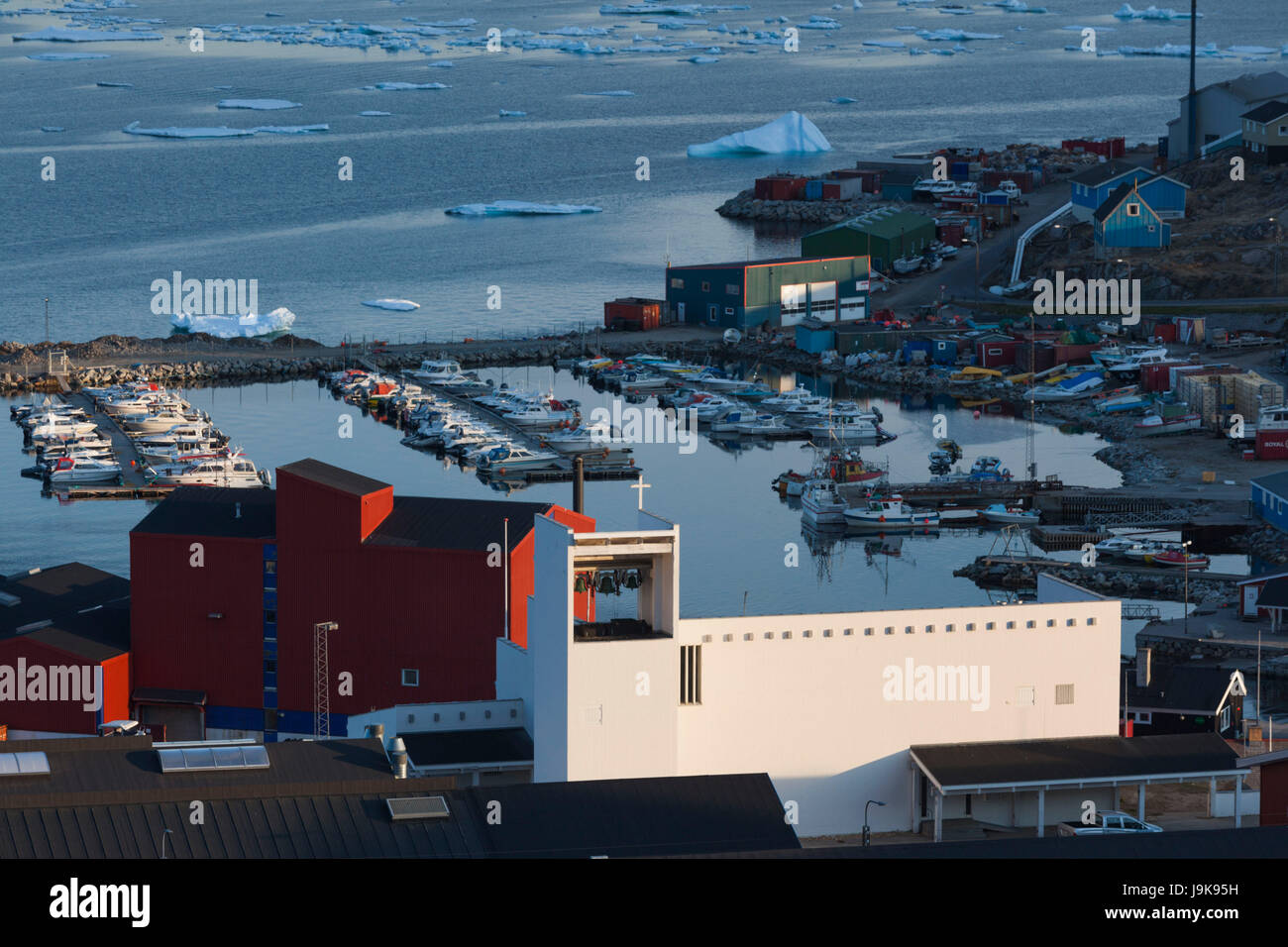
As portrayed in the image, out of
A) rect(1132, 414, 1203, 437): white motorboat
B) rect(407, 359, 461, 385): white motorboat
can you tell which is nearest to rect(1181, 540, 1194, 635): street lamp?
rect(1132, 414, 1203, 437): white motorboat

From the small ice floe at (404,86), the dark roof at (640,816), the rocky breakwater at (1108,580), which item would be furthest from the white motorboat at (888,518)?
the small ice floe at (404,86)

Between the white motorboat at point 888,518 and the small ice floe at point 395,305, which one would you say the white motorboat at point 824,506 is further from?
the small ice floe at point 395,305

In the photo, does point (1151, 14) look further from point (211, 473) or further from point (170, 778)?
point (170, 778)

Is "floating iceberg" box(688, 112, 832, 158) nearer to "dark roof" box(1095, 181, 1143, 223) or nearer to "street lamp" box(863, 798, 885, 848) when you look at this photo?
"dark roof" box(1095, 181, 1143, 223)

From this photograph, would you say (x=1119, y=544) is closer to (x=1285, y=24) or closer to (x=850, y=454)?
(x=850, y=454)

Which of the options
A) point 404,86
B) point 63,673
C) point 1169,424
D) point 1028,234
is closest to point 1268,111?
point 1028,234
